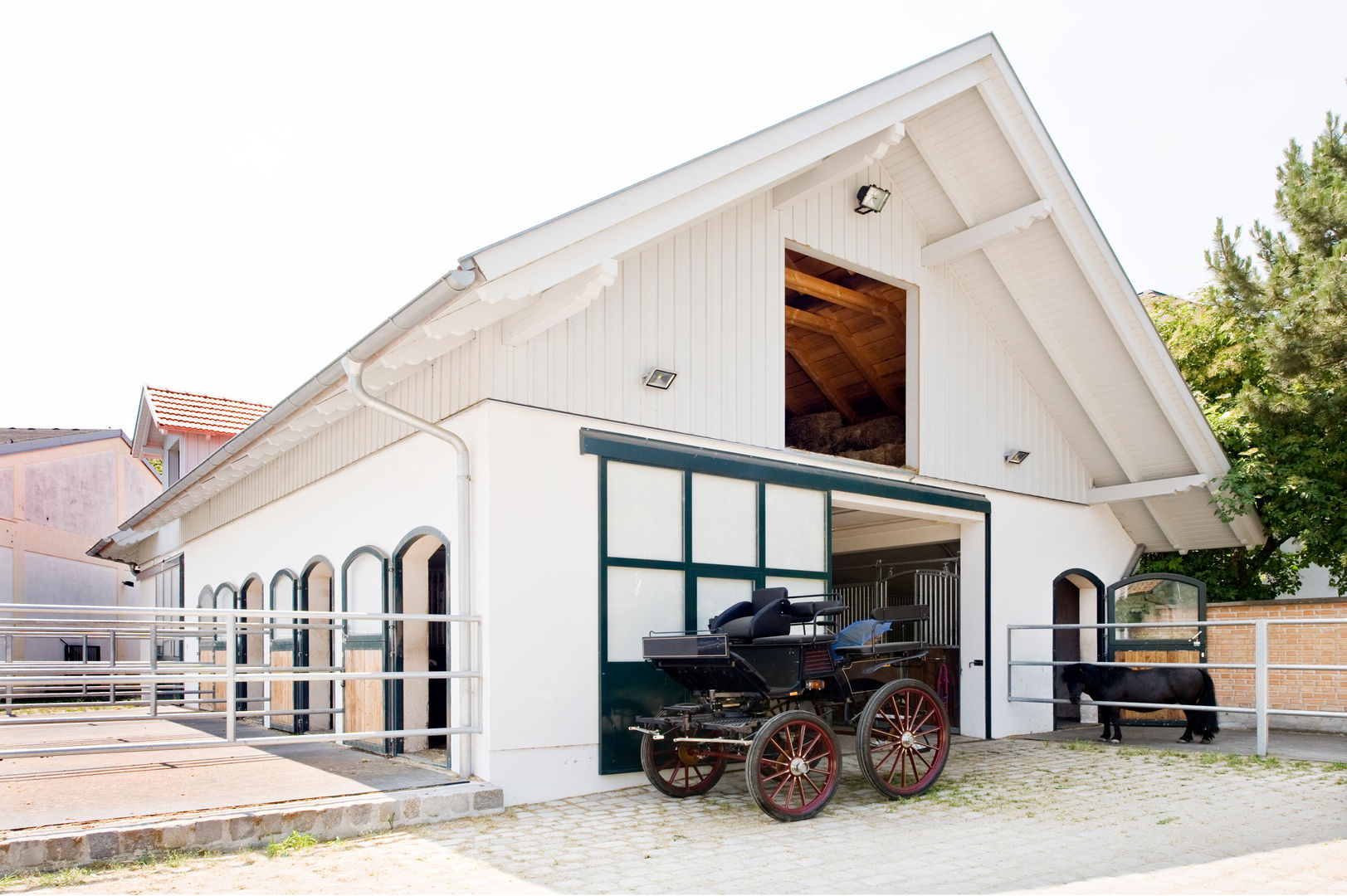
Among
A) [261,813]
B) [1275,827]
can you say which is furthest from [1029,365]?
[261,813]

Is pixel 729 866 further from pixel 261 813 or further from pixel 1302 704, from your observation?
pixel 1302 704

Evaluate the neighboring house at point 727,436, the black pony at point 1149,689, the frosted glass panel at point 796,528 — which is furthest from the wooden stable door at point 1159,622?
the frosted glass panel at point 796,528

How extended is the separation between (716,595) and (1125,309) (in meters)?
5.28

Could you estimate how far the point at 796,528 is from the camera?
9.27 meters

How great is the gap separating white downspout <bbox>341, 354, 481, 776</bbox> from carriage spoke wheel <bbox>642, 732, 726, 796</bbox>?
121 cm

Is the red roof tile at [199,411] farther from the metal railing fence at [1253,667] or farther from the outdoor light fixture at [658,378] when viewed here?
the metal railing fence at [1253,667]

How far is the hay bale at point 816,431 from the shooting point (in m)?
14.4

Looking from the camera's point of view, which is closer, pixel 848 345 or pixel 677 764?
pixel 677 764

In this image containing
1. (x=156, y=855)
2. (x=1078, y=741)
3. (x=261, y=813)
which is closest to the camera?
(x=156, y=855)

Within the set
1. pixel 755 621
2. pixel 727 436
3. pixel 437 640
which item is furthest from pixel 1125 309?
pixel 437 640

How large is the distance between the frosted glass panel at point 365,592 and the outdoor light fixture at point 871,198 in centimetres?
542

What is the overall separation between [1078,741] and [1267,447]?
165 inches

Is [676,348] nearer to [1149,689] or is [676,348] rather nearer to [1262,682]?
[1262,682]

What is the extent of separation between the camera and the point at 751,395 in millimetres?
8992
